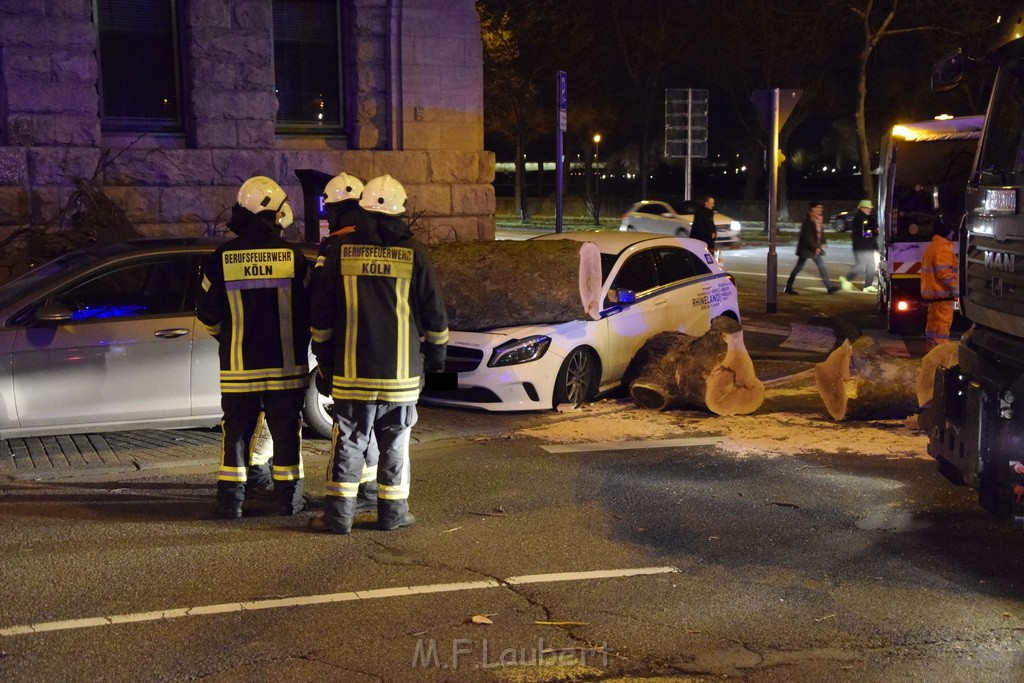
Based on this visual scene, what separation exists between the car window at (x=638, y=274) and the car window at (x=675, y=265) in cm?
10

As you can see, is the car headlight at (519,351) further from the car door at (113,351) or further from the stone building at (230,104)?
the stone building at (230,104)

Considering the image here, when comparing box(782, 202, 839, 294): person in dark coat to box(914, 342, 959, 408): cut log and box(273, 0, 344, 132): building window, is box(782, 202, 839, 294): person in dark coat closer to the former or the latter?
box(273, 0, 344, 132): building window

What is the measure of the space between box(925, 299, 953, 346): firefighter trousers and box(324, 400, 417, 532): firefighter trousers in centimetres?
690

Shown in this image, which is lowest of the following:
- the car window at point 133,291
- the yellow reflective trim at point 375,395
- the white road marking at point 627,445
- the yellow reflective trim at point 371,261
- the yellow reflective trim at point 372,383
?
the white road marking at point 627,445

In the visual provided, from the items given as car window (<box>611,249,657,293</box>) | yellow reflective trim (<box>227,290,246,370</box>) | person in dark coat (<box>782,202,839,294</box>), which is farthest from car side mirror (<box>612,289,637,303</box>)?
person in dark coat (<box>782,202,839,294</box>)

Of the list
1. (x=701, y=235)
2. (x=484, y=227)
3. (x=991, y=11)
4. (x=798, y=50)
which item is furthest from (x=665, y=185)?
(x=484, y=227)

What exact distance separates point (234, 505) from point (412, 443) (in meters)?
2.40

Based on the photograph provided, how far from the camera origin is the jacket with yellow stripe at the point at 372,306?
6.20m

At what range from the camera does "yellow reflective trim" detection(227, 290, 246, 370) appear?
640 cm

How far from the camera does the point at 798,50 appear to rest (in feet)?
133

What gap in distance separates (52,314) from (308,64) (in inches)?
309

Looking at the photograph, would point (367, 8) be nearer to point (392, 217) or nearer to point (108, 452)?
point (108, 452)

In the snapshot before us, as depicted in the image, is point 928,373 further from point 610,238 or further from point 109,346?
point 109,346

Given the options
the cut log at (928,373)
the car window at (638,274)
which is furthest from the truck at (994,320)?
the car window at (638,274)
